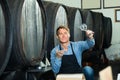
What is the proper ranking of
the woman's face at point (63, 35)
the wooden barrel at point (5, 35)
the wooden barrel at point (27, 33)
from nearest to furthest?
the wooden barrel at point (5, 35)
the wooden barrel at point (27, 33)
the woman's face at point (63, 35)

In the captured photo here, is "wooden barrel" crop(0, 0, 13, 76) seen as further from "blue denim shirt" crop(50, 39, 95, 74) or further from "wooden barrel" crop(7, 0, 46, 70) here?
"blue denim shirt" crop(50, 39, 95, 74)

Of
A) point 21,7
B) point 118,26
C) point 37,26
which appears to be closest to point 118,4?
point 118,26

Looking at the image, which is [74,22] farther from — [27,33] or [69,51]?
[27,33]

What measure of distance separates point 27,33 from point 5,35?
1.20ft

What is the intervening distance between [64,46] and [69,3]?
191 inches

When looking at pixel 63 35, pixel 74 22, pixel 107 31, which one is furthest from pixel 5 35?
pixel 107 31

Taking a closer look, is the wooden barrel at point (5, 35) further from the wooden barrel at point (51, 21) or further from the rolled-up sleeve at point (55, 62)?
the wooden barrel at point (51, 21)

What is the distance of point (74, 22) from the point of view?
393 centimetres

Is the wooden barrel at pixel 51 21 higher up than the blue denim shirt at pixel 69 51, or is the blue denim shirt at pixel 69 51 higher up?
the wooden barrel at pixel 51 21

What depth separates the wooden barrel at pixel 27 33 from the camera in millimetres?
2291

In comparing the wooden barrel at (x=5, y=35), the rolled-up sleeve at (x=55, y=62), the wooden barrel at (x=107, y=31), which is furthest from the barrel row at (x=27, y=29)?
the wooden barrel at (x=107, y=31)

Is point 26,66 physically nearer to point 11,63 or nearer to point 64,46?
point 11,63

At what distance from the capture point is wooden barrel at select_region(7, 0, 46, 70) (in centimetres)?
229

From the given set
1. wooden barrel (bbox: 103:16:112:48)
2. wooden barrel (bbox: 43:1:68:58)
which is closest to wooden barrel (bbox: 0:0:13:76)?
wooden barrel (bbox: 43:1:68:58)
